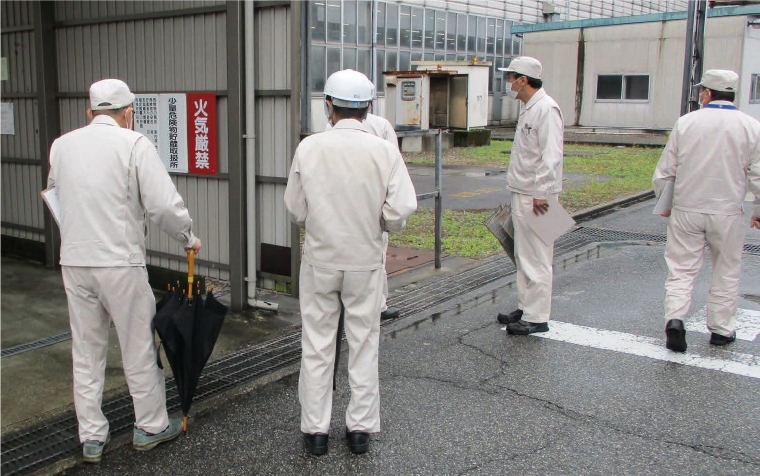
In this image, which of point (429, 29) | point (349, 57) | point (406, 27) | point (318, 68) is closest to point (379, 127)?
point (318, 68)

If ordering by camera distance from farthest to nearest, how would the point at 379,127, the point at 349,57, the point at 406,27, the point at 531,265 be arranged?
1. the point at 406,27
2. the point at 349,57
3. the point at 379,127
4. the point at 531,265

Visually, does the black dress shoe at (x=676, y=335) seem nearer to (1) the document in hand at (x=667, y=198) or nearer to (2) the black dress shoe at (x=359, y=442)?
(1) the document in hand at (x=667, y=198)

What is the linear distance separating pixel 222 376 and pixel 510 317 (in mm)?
2435

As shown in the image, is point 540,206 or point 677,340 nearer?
point 677,340

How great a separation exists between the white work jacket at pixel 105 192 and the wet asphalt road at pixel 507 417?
1118mm

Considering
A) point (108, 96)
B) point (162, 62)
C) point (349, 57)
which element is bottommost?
point (108, 96)

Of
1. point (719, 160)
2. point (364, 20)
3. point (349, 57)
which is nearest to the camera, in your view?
point (719, 160)

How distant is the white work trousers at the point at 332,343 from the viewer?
12.4 ft

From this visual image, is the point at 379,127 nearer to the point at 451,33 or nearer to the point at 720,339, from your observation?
the point at 720,339

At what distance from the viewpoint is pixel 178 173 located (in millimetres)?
6793

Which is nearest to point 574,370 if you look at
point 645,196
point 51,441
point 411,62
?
point 51,441

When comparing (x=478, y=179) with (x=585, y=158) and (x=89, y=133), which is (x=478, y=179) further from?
(x=89, y=133)

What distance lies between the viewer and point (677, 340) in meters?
5.35

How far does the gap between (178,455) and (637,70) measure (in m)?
24.9
